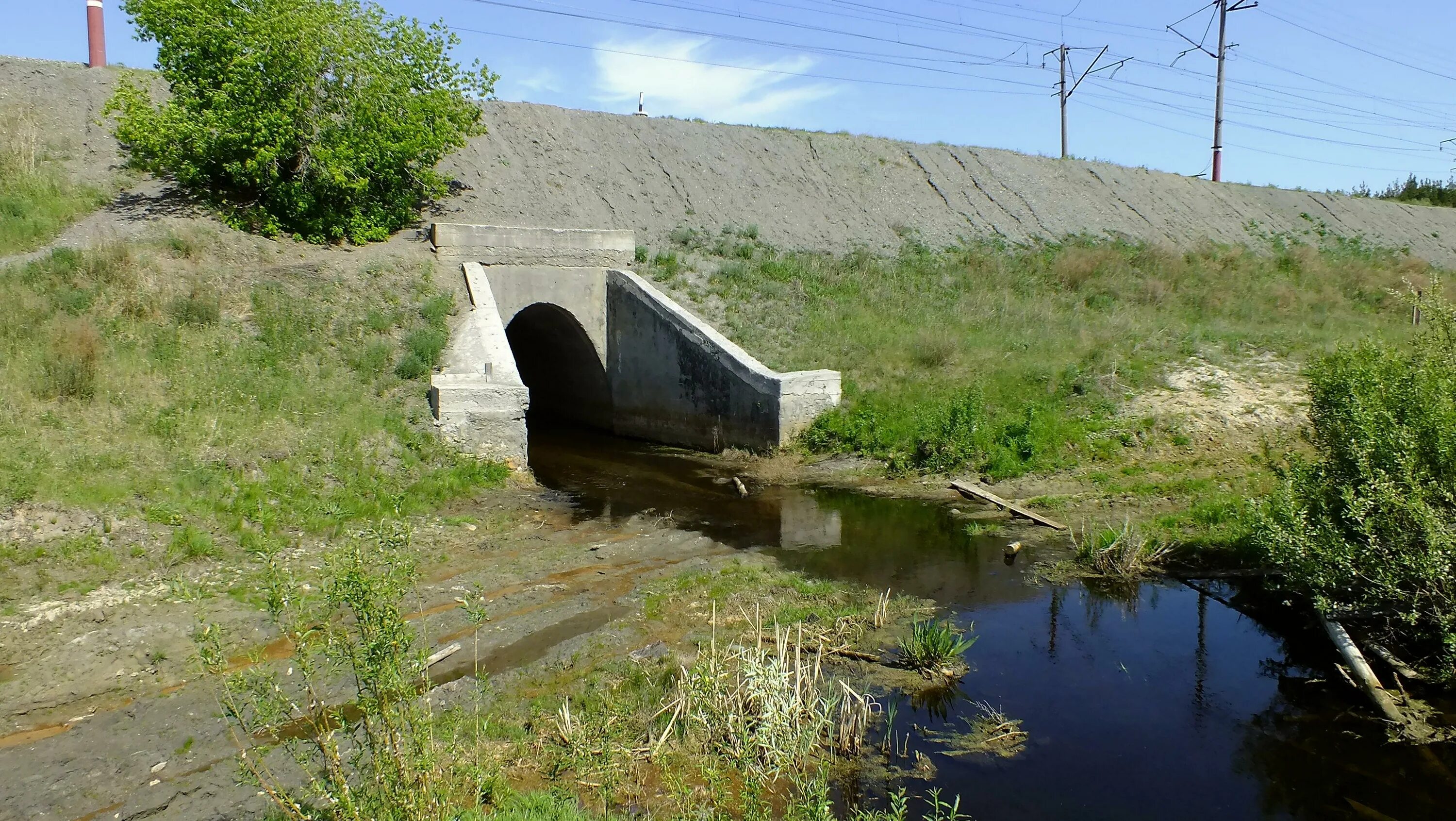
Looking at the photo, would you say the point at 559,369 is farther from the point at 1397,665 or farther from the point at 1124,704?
the point at 1397,665

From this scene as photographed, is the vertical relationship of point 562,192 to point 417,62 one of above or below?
below

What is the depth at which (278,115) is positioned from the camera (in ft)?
54.7

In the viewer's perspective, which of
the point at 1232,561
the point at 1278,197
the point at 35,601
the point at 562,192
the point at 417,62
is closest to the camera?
the point at 35,601

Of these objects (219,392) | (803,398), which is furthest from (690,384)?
(219,392)

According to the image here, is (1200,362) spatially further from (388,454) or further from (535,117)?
(535,117)

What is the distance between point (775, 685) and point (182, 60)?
670 inches

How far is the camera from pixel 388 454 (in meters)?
12.4

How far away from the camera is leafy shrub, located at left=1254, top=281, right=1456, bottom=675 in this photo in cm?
734

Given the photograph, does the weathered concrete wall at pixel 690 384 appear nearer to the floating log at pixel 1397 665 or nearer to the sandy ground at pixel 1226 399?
the sandy ground at pixel 1226 399

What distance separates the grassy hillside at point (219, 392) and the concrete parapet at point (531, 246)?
3.51 ft

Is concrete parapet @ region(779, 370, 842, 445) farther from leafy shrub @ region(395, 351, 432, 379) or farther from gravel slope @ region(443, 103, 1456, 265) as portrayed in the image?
gravel slope @ region(443, 103, 1456, 265)

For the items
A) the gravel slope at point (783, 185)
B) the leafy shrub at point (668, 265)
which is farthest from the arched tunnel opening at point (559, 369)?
the gravel slope at point (783, 185)

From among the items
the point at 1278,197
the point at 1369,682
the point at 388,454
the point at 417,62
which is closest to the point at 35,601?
the point at 388,454

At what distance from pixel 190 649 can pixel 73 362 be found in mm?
5871
